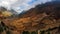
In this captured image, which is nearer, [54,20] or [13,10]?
[54,20]

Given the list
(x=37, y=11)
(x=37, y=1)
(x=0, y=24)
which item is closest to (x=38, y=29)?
(x=37, y=11)

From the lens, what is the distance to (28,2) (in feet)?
19.8

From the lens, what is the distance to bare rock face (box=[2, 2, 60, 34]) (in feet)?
18.3

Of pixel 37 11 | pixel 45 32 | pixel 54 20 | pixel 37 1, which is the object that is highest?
pixel 37 1

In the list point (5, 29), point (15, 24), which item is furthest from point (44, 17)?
point (5, 29)

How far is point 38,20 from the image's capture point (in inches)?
224

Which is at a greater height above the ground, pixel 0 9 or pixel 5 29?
pixel 0 9

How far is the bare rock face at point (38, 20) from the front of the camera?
5.58 meters

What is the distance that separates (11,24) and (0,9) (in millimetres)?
679

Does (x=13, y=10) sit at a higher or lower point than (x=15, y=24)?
higher

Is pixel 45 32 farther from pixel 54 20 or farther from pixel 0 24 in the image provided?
pixel 0 24

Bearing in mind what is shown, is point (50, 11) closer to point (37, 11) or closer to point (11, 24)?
point (37, 11)

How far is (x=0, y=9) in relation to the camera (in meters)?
5.90

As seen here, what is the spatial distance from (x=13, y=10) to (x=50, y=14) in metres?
1.36
